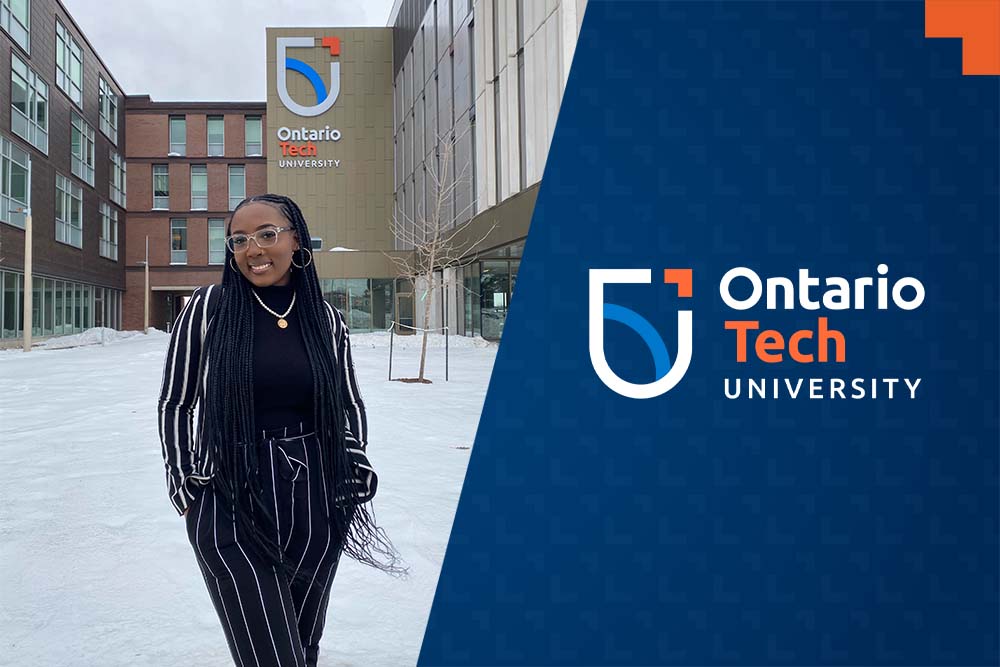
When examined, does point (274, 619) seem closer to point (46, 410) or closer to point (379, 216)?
point (46, 410)

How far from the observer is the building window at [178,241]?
51.3 meters

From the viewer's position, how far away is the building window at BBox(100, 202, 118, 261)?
45600 millimetres

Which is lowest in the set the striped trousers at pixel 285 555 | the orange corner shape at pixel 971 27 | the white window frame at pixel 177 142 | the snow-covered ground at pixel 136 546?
the snow-covered ground at pixel 136 546

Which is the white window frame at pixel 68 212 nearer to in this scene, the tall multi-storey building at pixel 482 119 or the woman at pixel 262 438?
the tall multi-storey building at pixel 482 119

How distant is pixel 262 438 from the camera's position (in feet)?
8.77

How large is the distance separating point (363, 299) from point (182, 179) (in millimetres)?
15548

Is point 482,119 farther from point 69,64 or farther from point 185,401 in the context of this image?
point 185,401

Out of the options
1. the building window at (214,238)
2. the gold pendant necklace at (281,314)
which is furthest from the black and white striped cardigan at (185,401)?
the building window at (214,238)

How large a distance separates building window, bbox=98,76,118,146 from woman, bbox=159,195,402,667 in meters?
47.7

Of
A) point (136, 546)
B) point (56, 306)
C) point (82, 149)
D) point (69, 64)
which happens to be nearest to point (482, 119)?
point (69, 64)

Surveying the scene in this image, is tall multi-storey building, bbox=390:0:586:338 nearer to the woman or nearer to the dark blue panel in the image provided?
the dark blue panel

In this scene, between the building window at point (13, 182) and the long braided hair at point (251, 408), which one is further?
the building window at point (13, 182)

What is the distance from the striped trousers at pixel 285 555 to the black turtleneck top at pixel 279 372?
6 centimetres

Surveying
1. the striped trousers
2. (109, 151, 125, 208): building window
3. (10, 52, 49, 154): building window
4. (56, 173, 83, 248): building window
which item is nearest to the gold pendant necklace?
the striped trousers
